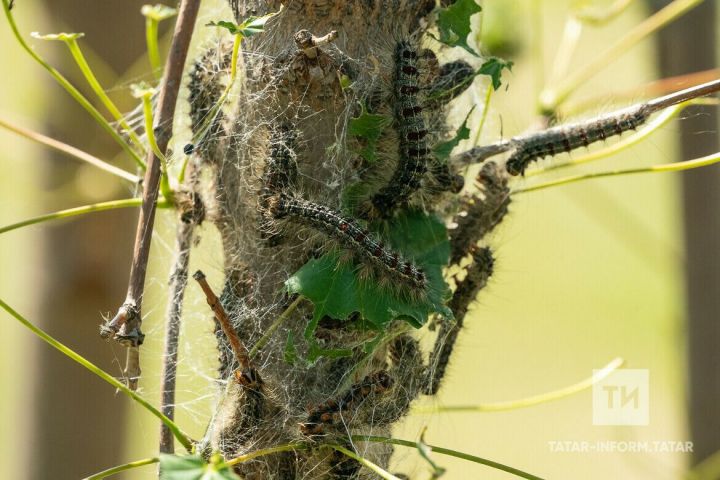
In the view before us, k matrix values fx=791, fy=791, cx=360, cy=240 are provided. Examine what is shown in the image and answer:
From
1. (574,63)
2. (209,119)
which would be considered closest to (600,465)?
(574,63)

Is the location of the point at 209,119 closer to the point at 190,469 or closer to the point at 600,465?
the point at 190,469

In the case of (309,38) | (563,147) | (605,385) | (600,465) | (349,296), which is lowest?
(600,465)

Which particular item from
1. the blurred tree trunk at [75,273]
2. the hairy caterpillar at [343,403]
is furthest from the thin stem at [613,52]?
the blurred tree trunk at [75,273]

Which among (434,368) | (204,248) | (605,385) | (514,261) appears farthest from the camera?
(514,261)

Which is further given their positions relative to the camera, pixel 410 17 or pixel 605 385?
pixel 605 385

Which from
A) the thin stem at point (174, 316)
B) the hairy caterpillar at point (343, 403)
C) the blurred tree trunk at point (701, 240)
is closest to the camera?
the hairy caterpillar at point (343, 403)

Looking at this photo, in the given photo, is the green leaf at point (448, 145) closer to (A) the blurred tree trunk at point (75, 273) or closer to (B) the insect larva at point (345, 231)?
(B) the insect larva at point (345, 231)

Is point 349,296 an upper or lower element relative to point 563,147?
lower
